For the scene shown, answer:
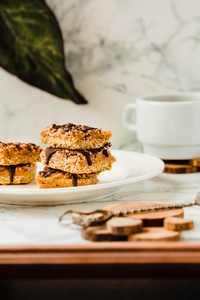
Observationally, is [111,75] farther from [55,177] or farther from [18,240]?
[18,240]

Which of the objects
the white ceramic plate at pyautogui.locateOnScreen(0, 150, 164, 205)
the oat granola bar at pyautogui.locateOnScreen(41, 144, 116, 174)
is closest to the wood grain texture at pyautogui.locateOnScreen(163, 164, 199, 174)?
the white ceramic plate at pyautogui.locateOnScreen(0, 150, 164, 205)

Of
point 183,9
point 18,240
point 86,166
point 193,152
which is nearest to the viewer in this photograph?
point 18,240

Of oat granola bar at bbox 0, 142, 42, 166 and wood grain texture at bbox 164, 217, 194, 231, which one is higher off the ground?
oat granola bar at bbox 0, 142, 42, 166

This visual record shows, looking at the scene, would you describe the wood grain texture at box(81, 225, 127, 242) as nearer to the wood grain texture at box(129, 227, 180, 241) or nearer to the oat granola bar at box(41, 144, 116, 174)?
the wood grain texture at box(129, 227, 180, 241)

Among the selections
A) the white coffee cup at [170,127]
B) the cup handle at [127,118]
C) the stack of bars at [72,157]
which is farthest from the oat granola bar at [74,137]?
the cup handle at [127,118]

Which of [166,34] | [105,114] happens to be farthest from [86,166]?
[166,34]

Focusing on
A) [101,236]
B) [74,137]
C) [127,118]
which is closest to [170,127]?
[127,118]

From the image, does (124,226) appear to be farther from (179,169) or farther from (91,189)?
(179,169)
